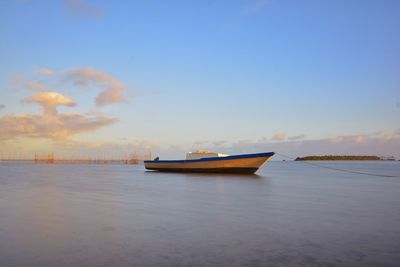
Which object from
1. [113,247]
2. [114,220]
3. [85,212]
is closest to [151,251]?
[113,247]

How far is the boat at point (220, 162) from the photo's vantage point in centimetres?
3856

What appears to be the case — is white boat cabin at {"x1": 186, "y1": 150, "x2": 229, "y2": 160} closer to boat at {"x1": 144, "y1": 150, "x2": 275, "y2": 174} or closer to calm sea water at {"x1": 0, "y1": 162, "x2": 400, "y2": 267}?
boat at {"x1": 144, "y1": 150, "x2": 275, "y2": 174}

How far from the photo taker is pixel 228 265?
240 inches

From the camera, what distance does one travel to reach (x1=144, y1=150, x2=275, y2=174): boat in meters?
38.6

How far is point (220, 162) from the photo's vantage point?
130ft

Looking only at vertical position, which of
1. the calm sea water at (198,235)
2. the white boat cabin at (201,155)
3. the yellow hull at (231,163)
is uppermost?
the white boat cabin at (201,155)

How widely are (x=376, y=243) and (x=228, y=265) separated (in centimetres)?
382

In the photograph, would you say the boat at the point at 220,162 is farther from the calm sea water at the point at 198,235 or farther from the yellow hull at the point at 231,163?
the calm sea water at the point at 198,235

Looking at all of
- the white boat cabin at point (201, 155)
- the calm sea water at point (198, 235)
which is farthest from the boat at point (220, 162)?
the calm sea water at point (198, 235)

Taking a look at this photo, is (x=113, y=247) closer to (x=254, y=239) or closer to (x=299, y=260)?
(x=254, y=239)

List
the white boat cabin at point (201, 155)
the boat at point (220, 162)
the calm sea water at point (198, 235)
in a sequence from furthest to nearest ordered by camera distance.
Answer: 1. the white boat cabin at point (201, 155)
2. the boat at point (220, 162)
3. the calm sea water at point (198, 235)

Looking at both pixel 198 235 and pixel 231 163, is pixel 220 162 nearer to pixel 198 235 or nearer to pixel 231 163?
pixel 231 163

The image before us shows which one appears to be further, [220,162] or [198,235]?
[220,162]

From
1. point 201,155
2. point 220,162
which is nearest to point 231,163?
point 220,162
